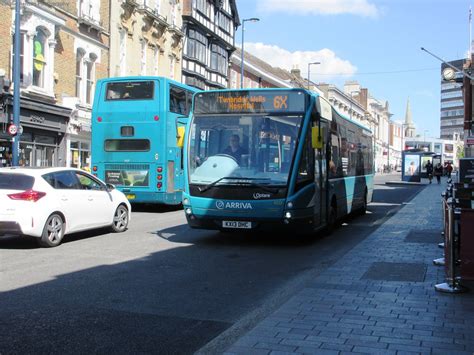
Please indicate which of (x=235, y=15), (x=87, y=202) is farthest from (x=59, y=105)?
(x=235, y=15)

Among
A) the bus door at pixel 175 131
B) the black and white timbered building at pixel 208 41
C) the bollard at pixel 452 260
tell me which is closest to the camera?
the bollard at pixel 452 260

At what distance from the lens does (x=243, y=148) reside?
10.3 m

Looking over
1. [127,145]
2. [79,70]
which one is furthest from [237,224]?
[79,70]

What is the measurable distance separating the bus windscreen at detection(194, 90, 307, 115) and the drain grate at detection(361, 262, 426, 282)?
11.8 feet

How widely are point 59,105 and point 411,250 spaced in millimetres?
18981

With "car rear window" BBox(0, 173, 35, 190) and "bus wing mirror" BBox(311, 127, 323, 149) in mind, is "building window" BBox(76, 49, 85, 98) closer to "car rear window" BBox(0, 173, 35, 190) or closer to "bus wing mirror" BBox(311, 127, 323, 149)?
"car rear window" BBox(0, 173, 35, 190)

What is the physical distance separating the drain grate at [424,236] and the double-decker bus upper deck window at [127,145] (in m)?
8.45

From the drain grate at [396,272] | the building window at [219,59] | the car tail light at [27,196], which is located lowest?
the drain grate at [396,272]

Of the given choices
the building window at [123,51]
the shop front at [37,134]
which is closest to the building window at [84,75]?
the shop front at [37,134]

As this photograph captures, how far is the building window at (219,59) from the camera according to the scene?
42.4 metres

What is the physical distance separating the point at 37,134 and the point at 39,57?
3287 mm

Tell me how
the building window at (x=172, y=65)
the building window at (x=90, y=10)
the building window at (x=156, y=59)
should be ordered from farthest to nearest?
the building window at (x=172, y=65) → the building window at (x=156, y=59) → the building window at (x=90, y=10)

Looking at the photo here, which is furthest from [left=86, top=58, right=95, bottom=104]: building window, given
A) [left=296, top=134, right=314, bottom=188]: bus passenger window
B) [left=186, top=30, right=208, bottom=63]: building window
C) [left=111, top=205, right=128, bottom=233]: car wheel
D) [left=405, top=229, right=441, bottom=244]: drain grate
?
[left=405, top=229, right=441, bottom=244]: drain grate

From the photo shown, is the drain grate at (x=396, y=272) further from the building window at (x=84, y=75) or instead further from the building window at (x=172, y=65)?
the building window at (x=172, y=65)
